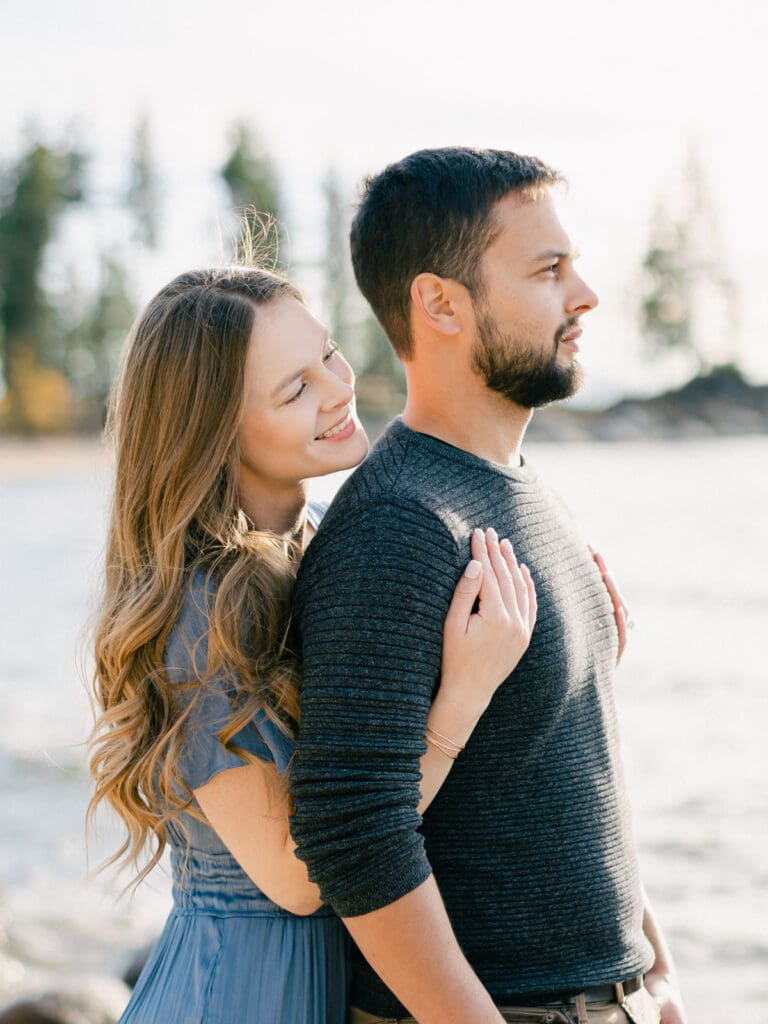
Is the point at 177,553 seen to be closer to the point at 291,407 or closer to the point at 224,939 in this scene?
the point at 291,407

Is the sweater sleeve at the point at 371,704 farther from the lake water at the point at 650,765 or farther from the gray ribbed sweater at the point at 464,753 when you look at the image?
the lake water at the point at 650,765

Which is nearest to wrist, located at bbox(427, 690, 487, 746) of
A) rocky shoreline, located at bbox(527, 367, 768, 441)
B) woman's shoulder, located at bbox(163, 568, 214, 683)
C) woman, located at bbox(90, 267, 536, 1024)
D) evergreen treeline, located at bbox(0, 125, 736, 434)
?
woman, located at bbox(90, 267, 536, 1024)

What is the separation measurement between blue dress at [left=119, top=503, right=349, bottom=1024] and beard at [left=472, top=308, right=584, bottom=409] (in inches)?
26.0

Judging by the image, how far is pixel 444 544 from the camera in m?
2.06

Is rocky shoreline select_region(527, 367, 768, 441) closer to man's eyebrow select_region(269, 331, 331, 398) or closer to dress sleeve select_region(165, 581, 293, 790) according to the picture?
man's eyebrow select_region(269, 331, 331, 398)

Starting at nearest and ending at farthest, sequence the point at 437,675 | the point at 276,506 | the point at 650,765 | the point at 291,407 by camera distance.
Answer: the point at 437,675, the point at 291,407, the point at 276,506, the point at 650,765

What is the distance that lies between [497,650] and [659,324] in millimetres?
67373

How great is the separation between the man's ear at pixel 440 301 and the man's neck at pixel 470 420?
4.9 inches

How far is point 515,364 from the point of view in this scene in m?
2.31

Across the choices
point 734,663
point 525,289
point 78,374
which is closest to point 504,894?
point 525,289

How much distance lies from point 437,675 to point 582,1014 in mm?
616

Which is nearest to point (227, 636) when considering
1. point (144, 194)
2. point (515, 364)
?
point (515, 364)

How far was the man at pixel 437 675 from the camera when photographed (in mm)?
1945

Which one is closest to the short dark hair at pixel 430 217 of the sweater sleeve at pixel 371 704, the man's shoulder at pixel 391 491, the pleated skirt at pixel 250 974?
the man's shoulder at pixel 391 491
